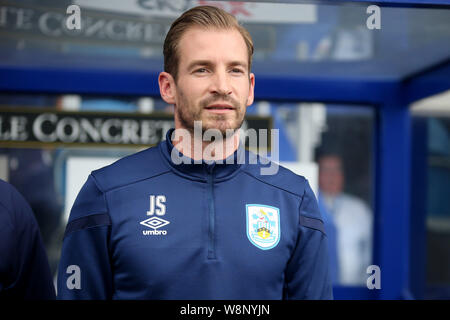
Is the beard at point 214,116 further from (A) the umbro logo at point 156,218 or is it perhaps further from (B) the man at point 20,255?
(B) the man at point 20,255

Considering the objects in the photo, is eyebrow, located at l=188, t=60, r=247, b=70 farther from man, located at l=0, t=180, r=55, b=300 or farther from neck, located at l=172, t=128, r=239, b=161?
man, located at l=0, t=180, r=55, b=300

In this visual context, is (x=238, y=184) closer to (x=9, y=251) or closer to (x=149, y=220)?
(x=149, y=220)

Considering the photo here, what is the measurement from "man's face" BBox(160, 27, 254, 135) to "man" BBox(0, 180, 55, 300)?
Result: 544 millimetres

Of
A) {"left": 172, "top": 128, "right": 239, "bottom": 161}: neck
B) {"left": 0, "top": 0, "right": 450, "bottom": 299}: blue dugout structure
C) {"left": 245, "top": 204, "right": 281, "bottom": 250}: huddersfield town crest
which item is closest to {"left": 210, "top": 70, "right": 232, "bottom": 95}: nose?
{"left": 172, "top": 128, "right": 239, "bottom": 161}: neck

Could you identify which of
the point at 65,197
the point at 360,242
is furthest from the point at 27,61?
the point at 360,242

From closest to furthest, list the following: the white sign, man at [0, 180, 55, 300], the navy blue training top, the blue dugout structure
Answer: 1. the navy blue training top
2. man at [0, 180, 55, 300]
3. the white sign
4. the blue dugout structure

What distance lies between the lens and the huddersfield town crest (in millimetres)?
1222

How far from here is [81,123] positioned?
2.11m

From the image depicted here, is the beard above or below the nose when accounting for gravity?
below

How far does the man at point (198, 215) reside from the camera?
1.19m

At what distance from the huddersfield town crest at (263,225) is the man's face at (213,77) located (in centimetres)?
20

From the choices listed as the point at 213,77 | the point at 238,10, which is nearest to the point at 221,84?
the point at 213,77

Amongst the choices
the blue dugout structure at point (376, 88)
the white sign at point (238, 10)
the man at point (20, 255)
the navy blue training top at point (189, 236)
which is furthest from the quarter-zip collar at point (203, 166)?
the blue dugout structure at point (376, 88)
